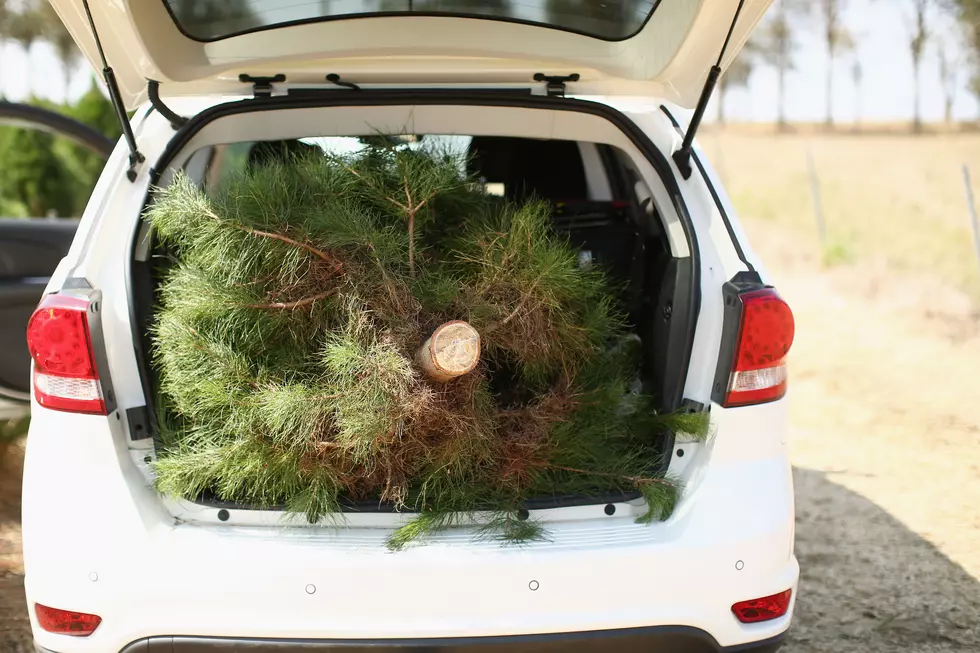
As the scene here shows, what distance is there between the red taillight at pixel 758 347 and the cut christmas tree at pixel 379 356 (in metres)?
0.13

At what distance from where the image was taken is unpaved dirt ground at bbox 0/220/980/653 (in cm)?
295

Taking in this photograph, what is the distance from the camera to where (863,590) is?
318cm

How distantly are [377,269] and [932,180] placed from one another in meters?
22.5

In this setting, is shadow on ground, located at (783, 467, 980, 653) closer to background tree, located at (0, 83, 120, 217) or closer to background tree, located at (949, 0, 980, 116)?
background tree, located at (0, 83, 120, 217)

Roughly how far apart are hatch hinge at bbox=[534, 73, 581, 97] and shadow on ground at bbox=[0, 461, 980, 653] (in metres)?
1.95

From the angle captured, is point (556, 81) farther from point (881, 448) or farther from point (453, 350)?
point (881, 448)

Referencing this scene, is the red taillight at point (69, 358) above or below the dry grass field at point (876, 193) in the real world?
below

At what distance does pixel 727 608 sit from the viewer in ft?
6.16

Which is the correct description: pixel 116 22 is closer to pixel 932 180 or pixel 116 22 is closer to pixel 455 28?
pixel 455 28

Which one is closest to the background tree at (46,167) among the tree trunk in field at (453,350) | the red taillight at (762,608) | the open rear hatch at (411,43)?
the open rear hatch at (411,43)

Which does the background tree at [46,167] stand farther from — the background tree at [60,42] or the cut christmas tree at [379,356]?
the background tree at [60,42]

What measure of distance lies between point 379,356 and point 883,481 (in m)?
3.41

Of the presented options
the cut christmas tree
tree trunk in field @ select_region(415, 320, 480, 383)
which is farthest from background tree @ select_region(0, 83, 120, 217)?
tree trunk in field @ select_region(415, 320, 480, 383)

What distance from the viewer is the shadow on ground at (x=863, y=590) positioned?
2818 mm
